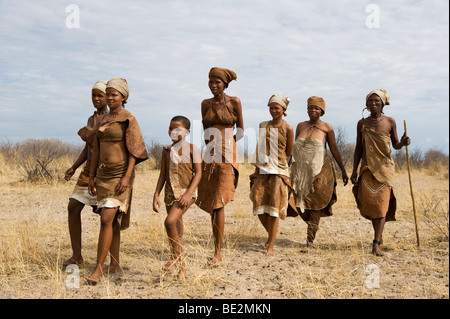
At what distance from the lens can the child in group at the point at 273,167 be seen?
5711mm

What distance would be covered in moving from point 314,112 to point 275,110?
590mm

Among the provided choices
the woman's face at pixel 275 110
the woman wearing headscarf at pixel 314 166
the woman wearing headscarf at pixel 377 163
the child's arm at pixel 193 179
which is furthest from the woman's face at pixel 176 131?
the woman wearing headscarf at pixel 377 163

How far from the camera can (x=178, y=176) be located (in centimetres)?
458

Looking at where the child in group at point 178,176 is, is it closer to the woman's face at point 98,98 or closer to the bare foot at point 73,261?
the woman's face at point 98,98

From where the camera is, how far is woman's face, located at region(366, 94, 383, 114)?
5730 millimetres

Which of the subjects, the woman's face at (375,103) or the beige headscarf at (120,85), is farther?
the woman's face at (375,103)

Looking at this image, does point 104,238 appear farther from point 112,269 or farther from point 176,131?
point 176,131

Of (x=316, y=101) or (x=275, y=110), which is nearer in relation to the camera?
(x=275, y=110)

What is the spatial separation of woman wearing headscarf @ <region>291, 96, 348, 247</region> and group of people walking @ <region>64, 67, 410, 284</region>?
1 centimetres

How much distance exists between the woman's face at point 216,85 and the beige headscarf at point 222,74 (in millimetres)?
38

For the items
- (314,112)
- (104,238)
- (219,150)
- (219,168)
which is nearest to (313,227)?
(314,112)

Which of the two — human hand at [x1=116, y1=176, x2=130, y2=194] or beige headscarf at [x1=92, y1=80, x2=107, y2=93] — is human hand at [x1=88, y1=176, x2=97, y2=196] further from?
beige headscarf at [x1=92, y1=80, x2=107, y2=93]

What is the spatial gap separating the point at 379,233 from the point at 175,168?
280 cm

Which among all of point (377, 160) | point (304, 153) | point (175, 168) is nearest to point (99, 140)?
point (175, 168)
